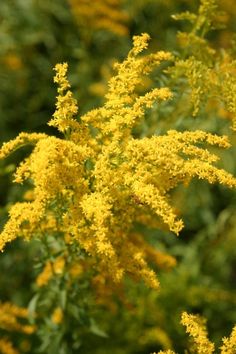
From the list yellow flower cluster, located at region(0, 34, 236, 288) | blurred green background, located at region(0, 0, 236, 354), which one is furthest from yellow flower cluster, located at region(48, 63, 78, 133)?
blurred green background, located at region(0, 0, 236, 354)

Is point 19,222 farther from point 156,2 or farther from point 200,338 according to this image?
point 156,2

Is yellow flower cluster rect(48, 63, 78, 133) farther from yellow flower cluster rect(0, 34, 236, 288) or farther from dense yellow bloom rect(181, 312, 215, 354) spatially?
dense yellow bloom rect(181, 312, 215, 354)

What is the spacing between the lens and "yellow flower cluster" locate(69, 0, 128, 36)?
5.01 m

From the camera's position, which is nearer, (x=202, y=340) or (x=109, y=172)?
(x=202, y=340)

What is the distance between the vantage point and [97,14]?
515cm

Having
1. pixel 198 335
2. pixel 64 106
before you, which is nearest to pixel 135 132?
pixel 64 106

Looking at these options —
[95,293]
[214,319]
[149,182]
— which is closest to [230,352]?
[149,182]

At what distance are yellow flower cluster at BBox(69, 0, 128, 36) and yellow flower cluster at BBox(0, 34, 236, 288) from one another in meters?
2.09

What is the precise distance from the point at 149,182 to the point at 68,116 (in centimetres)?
51

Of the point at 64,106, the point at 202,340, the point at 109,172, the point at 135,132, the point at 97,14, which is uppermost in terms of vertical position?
the point at 97,14

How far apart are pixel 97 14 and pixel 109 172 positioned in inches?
109

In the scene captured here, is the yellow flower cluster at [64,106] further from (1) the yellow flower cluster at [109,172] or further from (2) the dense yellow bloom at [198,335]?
(2) the dense yellow bloom at [198,335]

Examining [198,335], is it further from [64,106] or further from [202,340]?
[64,106]

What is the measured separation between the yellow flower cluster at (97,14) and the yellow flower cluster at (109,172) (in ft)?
6.86
